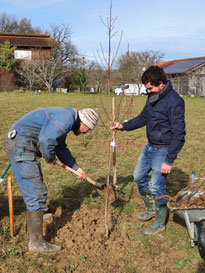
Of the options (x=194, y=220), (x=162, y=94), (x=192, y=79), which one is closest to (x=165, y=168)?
(x=194, y=220)

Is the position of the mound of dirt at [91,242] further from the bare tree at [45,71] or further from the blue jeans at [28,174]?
the bare tree at [45,71]

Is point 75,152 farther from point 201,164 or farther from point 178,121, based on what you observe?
point 178,121

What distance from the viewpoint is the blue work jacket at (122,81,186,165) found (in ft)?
9.20

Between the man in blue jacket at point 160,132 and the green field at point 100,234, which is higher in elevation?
the man in blue jacket at point 160,132

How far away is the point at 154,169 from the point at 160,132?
0.45m

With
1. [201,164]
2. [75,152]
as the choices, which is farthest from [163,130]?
[75,152]

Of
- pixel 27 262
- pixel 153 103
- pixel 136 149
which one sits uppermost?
pixel 153 103

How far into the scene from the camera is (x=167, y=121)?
9.64 feet

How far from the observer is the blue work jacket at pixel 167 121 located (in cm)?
280

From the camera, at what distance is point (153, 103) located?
2.98m

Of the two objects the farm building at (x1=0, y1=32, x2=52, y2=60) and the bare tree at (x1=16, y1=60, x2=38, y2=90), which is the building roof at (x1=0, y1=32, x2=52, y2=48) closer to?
the farm building at (x1=0, y1=32, x2=52, y2=60)

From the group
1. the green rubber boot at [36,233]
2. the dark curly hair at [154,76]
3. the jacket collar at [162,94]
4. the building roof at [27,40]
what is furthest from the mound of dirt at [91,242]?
the building roof at [27,40]

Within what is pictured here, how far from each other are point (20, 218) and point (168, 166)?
7.00 feet

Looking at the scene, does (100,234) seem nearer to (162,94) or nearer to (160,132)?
(160,132)
